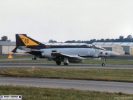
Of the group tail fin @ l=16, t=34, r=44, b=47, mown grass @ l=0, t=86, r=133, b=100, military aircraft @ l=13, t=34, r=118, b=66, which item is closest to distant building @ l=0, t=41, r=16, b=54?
tail fin @ l=16, t=34, r=44, b=47

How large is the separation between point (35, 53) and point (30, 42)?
2.80 meters

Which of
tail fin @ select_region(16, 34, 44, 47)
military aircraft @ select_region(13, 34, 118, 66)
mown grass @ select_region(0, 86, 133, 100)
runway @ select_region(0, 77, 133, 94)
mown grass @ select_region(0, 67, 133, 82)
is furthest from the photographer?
tail fin @ select_region(16, 34, 44, 47)

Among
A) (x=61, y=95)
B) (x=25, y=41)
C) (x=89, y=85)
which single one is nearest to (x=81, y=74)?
(x=89, y=85)

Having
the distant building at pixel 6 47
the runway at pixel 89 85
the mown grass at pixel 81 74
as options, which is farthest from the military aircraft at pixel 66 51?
the distant building at pixel 6 47

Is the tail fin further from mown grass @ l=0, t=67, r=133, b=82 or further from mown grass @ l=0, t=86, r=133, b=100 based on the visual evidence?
mown grass @ l=0, t=86, r=133, b=100

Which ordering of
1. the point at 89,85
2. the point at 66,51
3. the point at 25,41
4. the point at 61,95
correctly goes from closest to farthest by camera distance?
the point at 61,95 → the point at 89,85 → the point at 66,51 → the point at 25,41

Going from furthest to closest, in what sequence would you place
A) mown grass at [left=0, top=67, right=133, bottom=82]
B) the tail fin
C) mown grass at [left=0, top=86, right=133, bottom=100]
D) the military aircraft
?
the tail fin, the military aircraft, mown grass at [left=0, top=67, right=133, bottom=82], mown grass at [left=0, top=86, right=133, bottom=100]

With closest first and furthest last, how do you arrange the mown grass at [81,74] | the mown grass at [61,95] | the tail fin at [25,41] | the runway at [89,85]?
the mown grass at [61,95] < the runway at [89,85] < the mown grass at [81,74] < the tail fin at [25,41]

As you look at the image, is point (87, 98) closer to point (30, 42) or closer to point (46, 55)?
point (46, 55)

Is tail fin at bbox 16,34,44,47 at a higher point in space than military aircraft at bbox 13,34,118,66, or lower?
higher

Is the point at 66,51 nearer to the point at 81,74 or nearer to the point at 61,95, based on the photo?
the point at 81,74

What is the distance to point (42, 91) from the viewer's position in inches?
885

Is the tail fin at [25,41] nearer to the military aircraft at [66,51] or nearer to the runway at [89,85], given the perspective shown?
the military aircraft at [66,51]

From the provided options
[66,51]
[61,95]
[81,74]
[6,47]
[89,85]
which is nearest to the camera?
[61,95]
